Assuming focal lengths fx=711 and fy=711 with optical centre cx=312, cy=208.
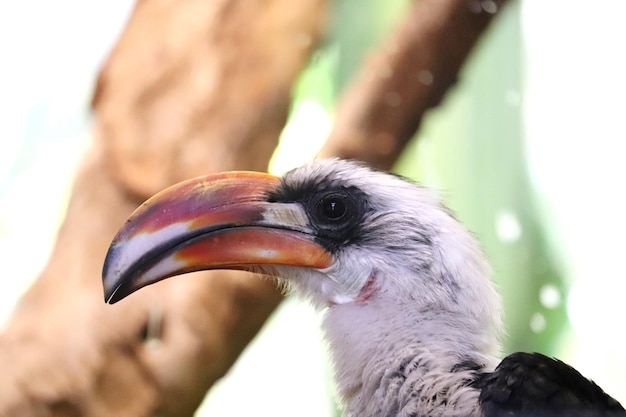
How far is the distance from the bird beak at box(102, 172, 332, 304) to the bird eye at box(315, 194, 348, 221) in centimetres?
3

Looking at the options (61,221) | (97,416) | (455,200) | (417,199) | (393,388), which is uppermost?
(417,199)

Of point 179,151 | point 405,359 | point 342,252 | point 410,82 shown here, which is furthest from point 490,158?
point 405,359

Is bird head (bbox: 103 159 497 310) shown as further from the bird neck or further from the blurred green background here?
the blurred green background

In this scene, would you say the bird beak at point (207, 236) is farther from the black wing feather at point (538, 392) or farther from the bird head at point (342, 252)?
the black wing feather at point (538, 392)

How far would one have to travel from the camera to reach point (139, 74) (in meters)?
1.78

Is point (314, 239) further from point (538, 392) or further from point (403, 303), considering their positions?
point (538, 392)

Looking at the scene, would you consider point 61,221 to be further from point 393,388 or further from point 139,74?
point 393,388

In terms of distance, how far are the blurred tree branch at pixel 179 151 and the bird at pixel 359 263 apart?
0.61 meters

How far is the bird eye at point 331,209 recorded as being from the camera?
105 centimetres

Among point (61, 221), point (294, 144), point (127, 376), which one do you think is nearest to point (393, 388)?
point (127, 376)

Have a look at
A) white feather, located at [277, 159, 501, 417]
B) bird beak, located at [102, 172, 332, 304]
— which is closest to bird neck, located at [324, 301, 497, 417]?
white feather, located at [277, 159, 501, 417]

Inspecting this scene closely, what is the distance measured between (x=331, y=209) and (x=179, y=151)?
2.49 feet

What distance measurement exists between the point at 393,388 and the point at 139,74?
1.18m

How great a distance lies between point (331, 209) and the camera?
1055 mm
